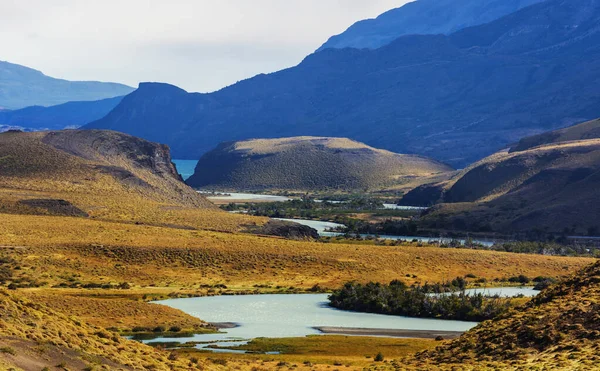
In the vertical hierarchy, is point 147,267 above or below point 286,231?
below

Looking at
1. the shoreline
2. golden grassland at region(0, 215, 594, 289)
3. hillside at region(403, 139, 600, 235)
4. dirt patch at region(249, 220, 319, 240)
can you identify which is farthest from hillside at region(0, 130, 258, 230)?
the shoreline

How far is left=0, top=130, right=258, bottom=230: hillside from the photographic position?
11962 centimetres

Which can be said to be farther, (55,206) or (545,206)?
(545,206)

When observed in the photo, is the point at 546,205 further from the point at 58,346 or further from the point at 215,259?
the point at 58,346

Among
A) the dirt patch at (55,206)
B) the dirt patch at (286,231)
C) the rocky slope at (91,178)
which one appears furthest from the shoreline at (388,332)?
the dirt patch at (55,206)

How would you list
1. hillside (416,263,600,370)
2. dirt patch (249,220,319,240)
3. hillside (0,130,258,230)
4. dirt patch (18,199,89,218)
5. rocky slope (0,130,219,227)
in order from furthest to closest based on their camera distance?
dirt patch (249,220,319,240) → rocky slope (0,130,219,227) → hillside (0,130,258,230) → dirt patch (18,199,89,218) → hillside (416,263,600,370)

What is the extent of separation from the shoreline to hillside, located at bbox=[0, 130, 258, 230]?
5520 cm

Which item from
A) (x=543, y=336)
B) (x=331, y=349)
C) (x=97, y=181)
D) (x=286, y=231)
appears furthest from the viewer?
(x=97, y=181)

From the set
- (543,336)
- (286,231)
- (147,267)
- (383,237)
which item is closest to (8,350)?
(543,336)

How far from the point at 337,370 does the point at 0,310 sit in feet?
57.8

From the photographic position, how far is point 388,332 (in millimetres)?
64625

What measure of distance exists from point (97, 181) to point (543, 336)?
108 meters

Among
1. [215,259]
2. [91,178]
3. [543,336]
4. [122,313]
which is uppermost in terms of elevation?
[91,178]

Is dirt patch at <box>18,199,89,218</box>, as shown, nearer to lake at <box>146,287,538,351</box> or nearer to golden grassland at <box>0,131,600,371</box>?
golden grassland at <box>0,131,600,371</box>
